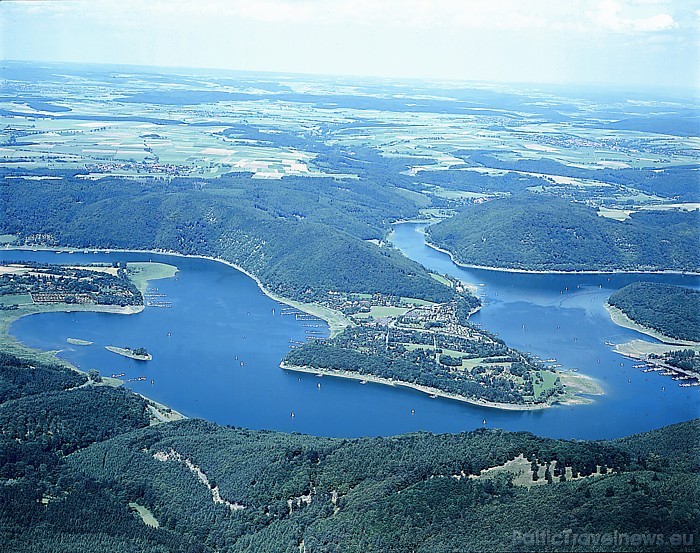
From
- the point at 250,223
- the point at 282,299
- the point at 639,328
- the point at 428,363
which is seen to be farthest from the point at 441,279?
the point at 428,363

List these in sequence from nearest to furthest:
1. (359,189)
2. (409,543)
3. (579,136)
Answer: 1. (409,543)
2. (359,189)
3. (579,136)

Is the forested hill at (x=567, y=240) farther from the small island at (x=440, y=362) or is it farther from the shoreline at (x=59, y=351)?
the shoreline at (x=59, y=351)

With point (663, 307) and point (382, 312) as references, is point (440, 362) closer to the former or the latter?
point (382, 312)

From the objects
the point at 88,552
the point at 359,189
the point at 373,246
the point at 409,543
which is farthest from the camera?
the point at 359,189

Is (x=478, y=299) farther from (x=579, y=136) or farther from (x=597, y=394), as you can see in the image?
(x=579, y=136)

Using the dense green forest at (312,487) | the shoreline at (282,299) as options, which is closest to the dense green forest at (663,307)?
the shoreline at (282,299)

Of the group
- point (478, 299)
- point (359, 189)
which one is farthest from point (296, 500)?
point (359, 189)
